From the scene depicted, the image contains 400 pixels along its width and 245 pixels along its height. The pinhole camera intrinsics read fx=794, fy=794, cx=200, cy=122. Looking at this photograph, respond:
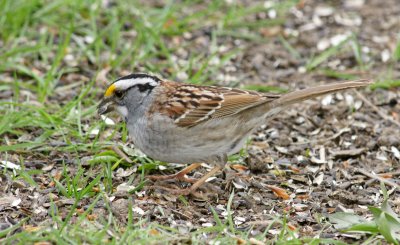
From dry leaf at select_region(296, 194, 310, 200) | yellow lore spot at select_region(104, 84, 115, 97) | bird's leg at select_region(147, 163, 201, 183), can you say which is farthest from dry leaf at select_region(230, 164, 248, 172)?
yellow lore spot at select_region(104, 84, 115, 97)

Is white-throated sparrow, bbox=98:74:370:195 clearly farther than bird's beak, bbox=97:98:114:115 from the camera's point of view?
No

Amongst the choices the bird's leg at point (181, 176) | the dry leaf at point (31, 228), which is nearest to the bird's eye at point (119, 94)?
the bird's leg at point (181, 176)

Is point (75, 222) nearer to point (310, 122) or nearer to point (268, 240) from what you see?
point (268, 240)

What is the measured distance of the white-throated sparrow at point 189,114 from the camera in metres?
4.64

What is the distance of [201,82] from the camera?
617 centimetres

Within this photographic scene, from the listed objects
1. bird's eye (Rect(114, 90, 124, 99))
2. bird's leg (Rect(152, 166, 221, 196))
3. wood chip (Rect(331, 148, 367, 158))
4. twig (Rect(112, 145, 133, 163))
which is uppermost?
bird's eye (Rect(114, 90, 124, 99))

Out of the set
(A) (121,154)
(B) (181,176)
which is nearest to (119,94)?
(A) (121,154)

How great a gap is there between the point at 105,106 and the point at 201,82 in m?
1.45

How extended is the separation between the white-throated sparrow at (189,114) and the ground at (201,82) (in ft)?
0.89

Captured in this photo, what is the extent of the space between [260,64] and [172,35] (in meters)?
0.82

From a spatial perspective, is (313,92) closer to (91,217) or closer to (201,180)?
(201,180)

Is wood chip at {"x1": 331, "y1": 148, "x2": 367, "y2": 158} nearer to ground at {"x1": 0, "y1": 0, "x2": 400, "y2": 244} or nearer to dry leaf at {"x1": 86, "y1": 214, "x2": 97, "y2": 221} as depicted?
ground at {"x1": 0, "y1": 0, "x2": 400, "y2": 244}

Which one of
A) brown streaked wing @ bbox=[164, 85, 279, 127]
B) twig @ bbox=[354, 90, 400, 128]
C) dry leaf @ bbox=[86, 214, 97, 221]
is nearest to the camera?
dry leaf @ bbox=[86, 214, 97, 221]

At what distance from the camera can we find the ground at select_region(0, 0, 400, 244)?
4324 millimetres
